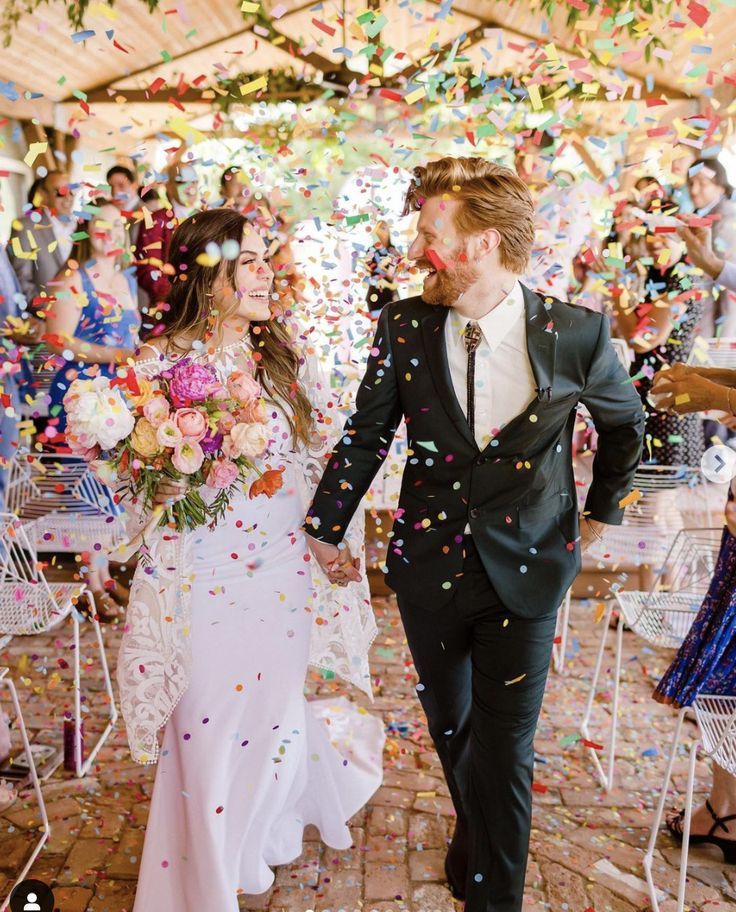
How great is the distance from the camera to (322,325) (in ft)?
13.5

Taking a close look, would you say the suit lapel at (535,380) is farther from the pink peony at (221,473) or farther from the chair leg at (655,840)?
the chair leg at (655,840)

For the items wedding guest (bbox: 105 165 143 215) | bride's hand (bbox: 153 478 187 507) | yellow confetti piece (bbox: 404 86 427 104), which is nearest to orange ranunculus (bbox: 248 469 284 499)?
bride's hand (bbox: 153 478 187 507)

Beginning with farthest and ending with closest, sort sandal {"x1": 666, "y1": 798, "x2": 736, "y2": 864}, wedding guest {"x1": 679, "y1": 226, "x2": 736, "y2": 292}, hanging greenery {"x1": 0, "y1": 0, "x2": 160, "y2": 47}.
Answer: hanging greenery {"x1": 0, "y1": 0, "x2": 160, "y2": 47} < wedding guest {"x1": 679, "y1": 226, "x2": 736, "y2": 292} < sandal {"x1": 666, "y1": 798, "x2": 736, "y2": 864}

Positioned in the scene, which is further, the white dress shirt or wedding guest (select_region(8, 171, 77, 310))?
wedding guest (select_region(8, 171, 77, 310))

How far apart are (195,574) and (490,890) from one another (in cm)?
111

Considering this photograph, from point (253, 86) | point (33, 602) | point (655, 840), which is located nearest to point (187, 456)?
point (33, 602)

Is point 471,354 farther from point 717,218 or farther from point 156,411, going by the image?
point 717,218

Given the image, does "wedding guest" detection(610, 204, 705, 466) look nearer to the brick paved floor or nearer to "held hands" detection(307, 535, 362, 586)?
the brick paved floor

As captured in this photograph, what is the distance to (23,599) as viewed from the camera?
8.74 ft

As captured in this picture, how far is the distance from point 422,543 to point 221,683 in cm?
66

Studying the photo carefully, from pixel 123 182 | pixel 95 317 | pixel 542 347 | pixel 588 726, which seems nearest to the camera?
pixel 542 347

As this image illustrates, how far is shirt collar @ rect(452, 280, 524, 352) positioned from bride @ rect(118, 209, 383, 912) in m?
0.59

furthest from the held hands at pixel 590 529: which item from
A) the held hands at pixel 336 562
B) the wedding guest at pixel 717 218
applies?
the wedding guest at pixel 717 218

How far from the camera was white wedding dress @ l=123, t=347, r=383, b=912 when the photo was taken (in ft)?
6.33
